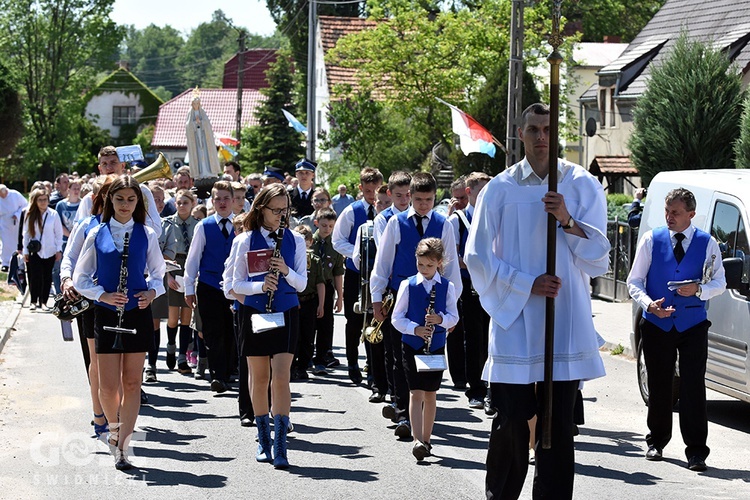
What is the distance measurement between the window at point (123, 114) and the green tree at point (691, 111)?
241 feet

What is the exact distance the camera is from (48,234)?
65.3ft

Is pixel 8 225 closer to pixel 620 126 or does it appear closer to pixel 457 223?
pixel 457 223

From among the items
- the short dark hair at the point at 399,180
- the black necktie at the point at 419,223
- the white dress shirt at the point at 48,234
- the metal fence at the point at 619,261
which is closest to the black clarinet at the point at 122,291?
the black necktie at the point at 419,223

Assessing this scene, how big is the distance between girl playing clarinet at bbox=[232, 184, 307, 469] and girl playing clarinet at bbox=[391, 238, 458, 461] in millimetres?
867

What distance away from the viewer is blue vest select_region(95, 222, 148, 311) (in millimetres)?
8781

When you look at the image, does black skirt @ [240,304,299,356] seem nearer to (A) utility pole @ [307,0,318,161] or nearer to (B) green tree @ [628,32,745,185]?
(B) green tree @ [628,32,745,185]

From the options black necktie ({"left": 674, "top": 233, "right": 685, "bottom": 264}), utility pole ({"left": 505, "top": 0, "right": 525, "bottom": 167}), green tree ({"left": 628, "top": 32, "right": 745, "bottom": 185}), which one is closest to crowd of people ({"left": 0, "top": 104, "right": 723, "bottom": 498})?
black necktie ({"left": 674, "top": 233, "right": 685, "bottom": 264})

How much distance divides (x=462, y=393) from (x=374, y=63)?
86.9 ft

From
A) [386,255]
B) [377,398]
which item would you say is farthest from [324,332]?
[386,255]

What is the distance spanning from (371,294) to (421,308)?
1.28 meters

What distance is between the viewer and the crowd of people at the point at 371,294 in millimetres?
6422

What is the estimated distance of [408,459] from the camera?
927 centimetres

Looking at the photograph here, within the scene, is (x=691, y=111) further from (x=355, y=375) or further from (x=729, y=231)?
(x=729, y=231)

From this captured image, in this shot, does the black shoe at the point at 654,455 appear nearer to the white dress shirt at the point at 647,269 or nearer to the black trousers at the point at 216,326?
the white dress shirt at the point at 647,269
